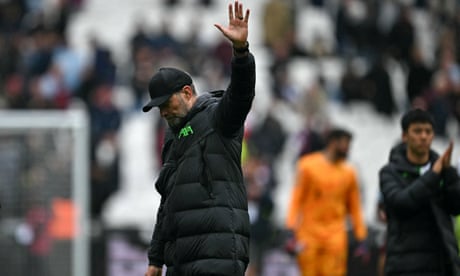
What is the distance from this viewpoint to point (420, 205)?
11672mm

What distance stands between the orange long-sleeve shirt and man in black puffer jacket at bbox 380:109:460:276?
401cm

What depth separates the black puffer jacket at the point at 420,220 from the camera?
11.6m

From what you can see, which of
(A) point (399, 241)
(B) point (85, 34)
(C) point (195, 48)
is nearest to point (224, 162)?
(A) point (399, 241)

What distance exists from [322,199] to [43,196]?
5.26 m

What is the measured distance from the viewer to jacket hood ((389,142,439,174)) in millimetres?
12045

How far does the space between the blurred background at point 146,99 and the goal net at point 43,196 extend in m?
0.02

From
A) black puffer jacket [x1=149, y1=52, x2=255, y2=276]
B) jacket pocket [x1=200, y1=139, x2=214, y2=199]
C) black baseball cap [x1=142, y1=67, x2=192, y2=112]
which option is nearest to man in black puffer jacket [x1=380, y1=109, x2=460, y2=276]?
black puffer jacket [x1=149, y1=52, x2=255, y2=276]

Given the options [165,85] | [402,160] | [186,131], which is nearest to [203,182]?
[186,131]

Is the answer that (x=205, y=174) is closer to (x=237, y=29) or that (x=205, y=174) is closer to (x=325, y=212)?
(x=237, y=29)

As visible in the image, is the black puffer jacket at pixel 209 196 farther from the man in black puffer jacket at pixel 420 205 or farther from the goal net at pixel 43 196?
the goal net at pixel 43 196

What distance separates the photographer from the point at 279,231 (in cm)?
2064

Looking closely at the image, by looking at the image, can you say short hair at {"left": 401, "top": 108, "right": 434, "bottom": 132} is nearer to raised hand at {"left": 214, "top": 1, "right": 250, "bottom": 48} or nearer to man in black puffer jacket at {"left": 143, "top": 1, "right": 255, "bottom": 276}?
man in black puffer jacket at {"left": 143, "top": 1, "right": 255, "bottom": 276}

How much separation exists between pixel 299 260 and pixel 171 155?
5804 millimetres

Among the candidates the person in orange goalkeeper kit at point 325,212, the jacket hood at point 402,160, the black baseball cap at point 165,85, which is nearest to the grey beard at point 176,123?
the black baseball cap at point 165,85
